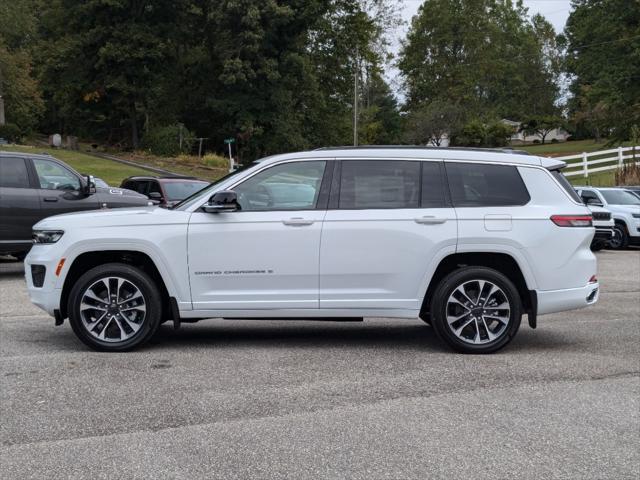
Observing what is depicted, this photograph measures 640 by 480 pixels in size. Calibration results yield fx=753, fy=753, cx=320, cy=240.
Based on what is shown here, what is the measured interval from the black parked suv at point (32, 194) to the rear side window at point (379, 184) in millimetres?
7312

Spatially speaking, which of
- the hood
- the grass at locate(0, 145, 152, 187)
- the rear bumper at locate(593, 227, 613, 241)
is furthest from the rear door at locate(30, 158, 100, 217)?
the grass at locate(0, 145, 152, 187)

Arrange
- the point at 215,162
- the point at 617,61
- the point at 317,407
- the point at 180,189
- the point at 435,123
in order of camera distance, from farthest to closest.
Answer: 1. the point at 435,123
2. the point at 617,61
3. the point at 215,162
4. the point at 180,189
5. the point at 317,407

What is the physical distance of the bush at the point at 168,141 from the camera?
4894cm

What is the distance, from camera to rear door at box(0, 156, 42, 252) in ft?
40.2

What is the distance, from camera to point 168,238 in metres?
6.88

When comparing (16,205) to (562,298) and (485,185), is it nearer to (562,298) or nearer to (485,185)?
(485,185)

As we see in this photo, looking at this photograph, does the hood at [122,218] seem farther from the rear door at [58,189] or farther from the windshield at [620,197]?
the windshield at [620,197]

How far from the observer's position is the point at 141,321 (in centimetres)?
688

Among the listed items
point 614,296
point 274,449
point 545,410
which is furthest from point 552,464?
point 614,296

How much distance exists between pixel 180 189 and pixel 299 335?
9306mm

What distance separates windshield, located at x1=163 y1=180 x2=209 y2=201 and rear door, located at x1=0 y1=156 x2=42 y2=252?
153 inches

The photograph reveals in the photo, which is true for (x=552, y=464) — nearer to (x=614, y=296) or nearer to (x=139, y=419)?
(x=139, y=419)

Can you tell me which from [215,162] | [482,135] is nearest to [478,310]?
[215,162]

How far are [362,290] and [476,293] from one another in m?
1.05
